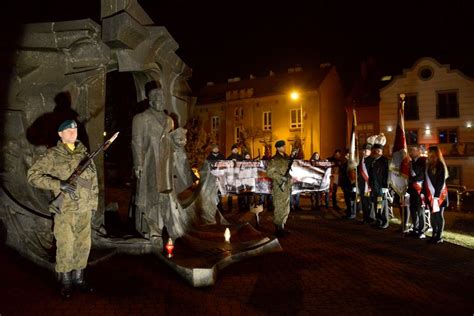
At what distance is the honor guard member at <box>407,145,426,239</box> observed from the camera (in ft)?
30.7

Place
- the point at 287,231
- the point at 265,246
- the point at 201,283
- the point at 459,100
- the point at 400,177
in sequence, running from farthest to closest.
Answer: the point at 459,100
the point at 400,177
the point at 287,231
the point at 265,246
the point at 201,283

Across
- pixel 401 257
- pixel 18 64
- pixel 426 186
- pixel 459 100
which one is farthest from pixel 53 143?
pixel 459 100

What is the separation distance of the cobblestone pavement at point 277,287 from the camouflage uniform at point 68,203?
522 mm

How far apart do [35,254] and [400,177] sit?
891 cm

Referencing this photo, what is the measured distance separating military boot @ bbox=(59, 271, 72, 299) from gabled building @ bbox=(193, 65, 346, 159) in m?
32.1

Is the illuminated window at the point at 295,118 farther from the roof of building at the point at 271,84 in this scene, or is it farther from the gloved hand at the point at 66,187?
the gloved hand at the point at 66,187

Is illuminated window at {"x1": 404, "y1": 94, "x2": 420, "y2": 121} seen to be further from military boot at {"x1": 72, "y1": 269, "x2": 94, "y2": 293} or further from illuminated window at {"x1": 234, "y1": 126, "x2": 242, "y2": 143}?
military boot at {"x1": 72, "y1": 269, "x2": 94, "y2": 293}

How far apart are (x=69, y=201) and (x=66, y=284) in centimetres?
107

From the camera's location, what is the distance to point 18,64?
21.1 ft

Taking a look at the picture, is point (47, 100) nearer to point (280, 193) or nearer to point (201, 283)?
point (201, 283)

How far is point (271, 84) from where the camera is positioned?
41.1 meters

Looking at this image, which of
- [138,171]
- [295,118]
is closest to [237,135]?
[295,118]

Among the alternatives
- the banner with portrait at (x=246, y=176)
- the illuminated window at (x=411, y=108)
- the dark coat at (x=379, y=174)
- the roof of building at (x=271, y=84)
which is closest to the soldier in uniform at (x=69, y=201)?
the banner with portrait at (x=246, y=176)

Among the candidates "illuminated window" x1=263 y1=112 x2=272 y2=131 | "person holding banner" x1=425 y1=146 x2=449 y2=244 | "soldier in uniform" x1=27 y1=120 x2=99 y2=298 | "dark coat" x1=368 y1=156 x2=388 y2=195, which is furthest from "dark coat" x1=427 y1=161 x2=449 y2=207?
"illuminated window" x1=263 y1=112 x2=272 y2=131
